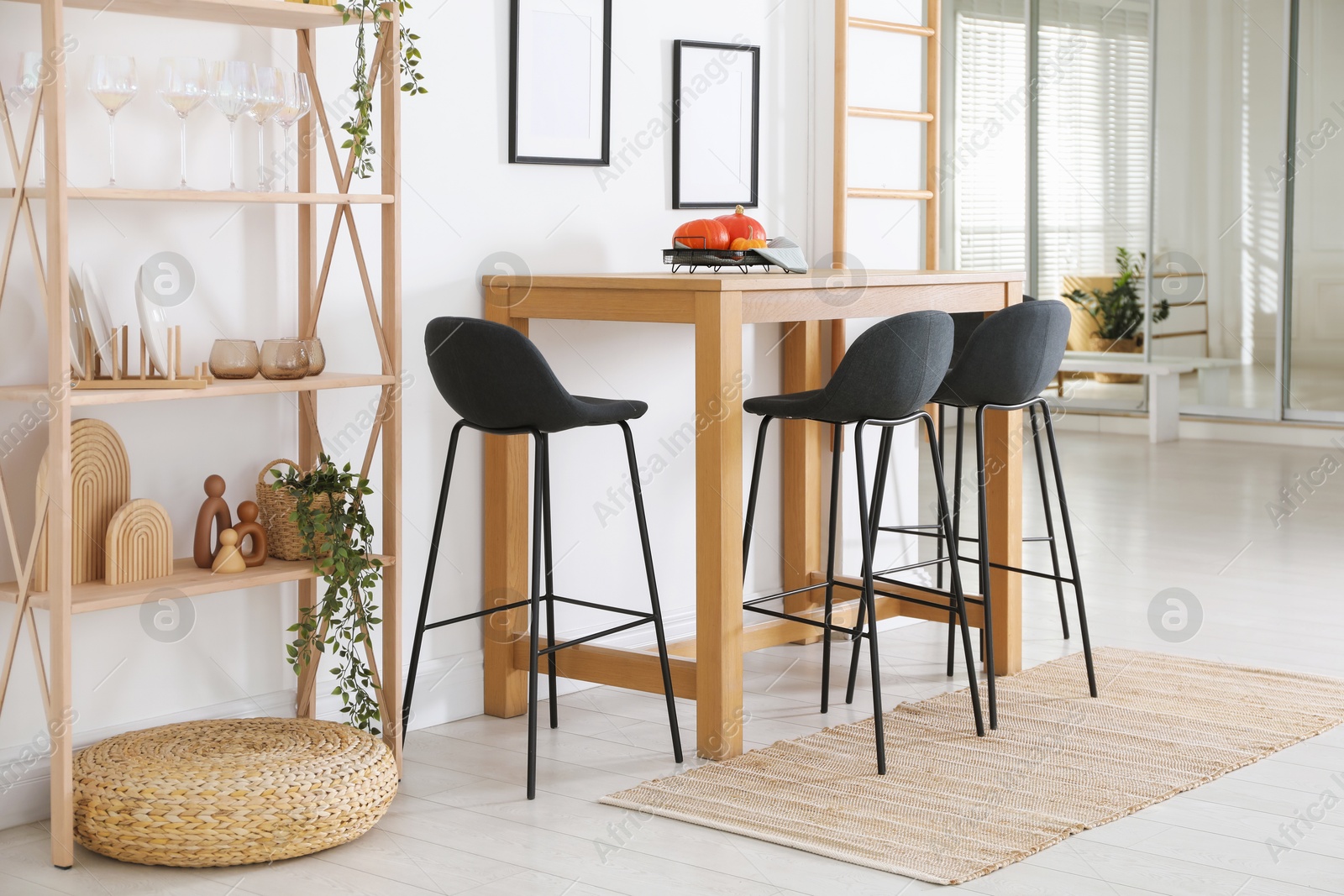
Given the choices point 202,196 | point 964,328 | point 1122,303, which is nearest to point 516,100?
point 202,196

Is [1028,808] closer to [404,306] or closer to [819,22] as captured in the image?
[404,306]

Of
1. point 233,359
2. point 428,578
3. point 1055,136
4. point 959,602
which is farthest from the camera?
point 1055,136

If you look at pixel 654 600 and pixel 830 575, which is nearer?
pixel 654 600

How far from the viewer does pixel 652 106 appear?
4.11 meters

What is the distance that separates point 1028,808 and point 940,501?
2.54 feet

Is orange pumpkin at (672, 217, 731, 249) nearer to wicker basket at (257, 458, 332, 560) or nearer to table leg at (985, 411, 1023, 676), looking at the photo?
table leg at (985, 411, 1023, 676)

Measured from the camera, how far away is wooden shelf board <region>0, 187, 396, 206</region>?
104 inches

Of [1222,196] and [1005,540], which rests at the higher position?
[1222,196]

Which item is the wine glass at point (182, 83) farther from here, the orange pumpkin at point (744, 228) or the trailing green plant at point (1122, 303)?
the trailing green plant at point (1122, 303)

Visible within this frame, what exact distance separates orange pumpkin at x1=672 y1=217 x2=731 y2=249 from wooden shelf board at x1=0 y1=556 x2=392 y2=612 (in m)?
1.21

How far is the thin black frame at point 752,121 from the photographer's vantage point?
4.15 metres

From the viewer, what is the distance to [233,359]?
2.96m

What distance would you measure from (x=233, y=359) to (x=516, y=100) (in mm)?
1135

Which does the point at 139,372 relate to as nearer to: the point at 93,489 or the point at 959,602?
the point at 93,489
